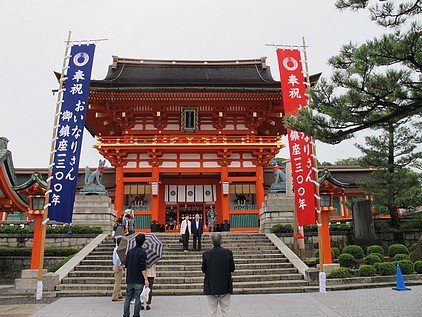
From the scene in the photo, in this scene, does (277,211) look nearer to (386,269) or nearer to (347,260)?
(347,260)

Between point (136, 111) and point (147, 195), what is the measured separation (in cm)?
544

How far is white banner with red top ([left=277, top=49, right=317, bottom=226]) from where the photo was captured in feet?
43.7

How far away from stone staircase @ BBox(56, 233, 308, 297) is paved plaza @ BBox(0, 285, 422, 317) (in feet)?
2.42

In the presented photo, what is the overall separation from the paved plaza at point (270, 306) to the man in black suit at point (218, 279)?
226 centimetres

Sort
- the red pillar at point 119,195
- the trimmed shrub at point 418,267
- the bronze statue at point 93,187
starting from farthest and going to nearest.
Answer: the red pillar at point 119,195 → the bronze statue at point 93,187 → the trimmed shrub at point 418,267

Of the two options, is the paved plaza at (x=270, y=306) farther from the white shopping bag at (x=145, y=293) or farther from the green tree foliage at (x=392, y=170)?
the green tree foliage at (x=392, y=170)

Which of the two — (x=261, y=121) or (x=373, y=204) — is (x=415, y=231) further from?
(x=261, y=121)

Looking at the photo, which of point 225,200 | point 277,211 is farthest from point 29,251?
point 277,211

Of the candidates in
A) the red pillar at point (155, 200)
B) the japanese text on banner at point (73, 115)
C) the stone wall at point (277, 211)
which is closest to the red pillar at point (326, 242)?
the stone wall at point (277, 211)

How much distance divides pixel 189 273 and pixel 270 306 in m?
4.23

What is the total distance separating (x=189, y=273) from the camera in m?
12.7

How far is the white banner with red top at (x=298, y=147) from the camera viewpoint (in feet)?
43.7

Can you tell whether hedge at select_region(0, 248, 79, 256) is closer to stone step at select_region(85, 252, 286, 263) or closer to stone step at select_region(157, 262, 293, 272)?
stone step at select_region(85, 252, 286, 263)

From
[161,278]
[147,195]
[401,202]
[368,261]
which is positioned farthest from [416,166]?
[147,195]
